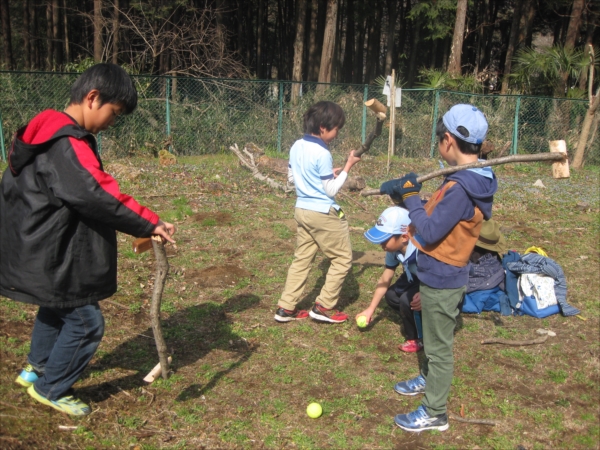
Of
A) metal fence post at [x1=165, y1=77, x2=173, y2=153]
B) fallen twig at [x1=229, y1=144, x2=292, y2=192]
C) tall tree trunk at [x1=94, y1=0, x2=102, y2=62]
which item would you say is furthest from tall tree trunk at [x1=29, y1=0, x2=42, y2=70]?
fallen twig at [x1=229, y1=144, x2=292, y2=192]

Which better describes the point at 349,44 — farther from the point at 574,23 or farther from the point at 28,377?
the point at 28,377

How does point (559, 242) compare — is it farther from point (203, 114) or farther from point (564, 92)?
point (564, 92)

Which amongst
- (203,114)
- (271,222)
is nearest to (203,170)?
(203,114)

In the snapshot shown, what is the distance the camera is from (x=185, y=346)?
4.06 m

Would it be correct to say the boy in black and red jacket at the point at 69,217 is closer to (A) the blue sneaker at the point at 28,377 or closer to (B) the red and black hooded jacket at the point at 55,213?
(B) the red and black hooded jacket at the point at 55,213

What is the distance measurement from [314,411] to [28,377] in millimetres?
1713

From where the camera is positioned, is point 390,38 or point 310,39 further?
point 390,38

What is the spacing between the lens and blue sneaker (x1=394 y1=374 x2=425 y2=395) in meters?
3.58

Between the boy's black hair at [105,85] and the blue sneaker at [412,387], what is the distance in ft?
8.10

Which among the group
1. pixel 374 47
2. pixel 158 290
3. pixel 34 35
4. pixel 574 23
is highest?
pixel 574 23

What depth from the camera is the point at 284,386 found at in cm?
362

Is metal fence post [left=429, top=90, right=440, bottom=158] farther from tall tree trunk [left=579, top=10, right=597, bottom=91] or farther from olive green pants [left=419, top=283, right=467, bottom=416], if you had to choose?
olive green pants [left=419, top=283, right=467, bottom=416]

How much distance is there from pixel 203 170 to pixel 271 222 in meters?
3.71

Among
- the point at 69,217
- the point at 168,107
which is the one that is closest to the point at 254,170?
the point at 168,107
